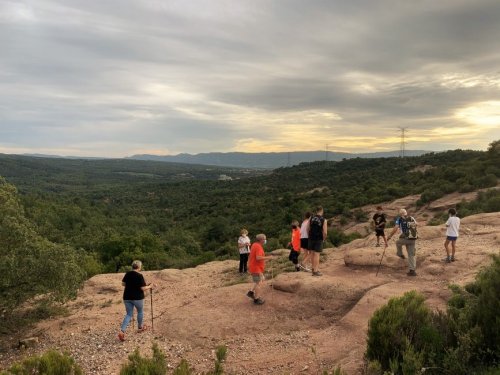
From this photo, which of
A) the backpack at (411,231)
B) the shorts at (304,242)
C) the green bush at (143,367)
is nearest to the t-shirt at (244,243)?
the shorts at (304,242)

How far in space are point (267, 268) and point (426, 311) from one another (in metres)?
8.15

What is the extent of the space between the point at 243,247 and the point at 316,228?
3518 millimetres

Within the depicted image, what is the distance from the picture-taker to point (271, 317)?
9805 millimetres

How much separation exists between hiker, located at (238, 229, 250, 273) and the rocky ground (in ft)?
3.03

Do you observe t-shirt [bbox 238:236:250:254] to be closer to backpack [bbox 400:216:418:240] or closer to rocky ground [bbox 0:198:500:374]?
rocky ground [bbox 0:198:500:374]

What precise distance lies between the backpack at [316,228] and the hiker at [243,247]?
2849 millimetres

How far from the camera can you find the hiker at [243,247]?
13900 mm

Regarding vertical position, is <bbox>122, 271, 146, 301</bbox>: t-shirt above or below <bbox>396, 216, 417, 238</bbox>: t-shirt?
below

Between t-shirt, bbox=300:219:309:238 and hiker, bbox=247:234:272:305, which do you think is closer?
hiker, bbox=247:234:272:305

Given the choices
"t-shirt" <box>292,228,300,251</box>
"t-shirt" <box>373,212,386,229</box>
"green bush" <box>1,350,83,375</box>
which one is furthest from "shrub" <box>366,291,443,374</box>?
"t-shirt" <box>373,212,386,229</box>

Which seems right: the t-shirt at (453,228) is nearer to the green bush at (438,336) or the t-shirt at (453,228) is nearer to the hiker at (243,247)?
the green bush at (438,336)

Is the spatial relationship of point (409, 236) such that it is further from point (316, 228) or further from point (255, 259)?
point (255, 259)

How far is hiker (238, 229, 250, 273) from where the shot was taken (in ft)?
45.6

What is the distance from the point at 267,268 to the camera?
48.6ft
